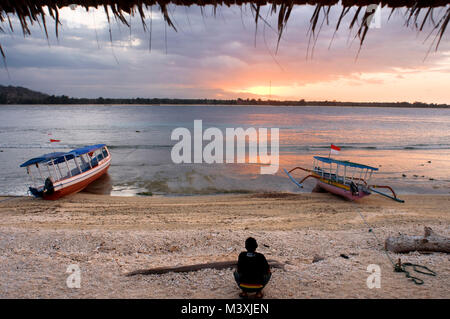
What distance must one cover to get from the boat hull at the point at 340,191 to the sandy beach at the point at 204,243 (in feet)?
1.19

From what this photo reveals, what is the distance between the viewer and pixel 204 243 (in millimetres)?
7203

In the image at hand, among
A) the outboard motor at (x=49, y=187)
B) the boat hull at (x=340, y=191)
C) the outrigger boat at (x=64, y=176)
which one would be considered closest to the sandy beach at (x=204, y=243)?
the boat hull at (x=340, y=191)

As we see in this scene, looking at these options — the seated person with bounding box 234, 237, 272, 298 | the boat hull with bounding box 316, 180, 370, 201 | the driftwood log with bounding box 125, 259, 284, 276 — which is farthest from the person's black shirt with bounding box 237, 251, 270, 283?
the boat hull with bounding box 316, 180, 370, 201

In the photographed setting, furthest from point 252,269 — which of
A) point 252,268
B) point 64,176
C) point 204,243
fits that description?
point 64,176

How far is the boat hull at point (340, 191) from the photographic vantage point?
12461mm

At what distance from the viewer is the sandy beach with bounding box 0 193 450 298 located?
15.8 ft

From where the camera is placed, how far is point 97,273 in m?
5.41

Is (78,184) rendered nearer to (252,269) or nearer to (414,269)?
(252,269)

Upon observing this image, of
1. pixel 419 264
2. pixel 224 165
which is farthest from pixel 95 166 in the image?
pixel 419 264

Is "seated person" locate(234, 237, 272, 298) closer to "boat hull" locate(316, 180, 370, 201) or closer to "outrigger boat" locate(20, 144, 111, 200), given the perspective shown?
"boat hull" locate(316, 180, 370, 201)

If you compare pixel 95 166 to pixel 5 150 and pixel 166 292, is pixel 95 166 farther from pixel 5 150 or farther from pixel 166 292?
pixel 5 150

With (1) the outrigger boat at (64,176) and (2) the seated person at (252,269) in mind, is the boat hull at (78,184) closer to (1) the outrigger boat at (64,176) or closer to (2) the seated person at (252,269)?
(1) the outrigger boat at (64,176)

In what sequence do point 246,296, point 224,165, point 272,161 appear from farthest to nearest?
point 272,161 < point 224,165 < point 246,296
